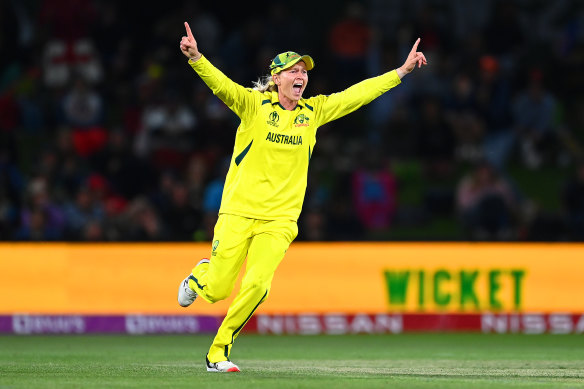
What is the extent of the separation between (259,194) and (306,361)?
2.01 meters

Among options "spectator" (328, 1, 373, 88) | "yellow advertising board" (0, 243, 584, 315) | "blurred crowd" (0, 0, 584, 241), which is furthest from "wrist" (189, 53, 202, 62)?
"spectator" (328, 1, 373, 88)

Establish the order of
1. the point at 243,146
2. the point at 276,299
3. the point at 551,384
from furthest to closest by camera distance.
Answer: the point at 276,299, the point at 243,146, the point at 551,384

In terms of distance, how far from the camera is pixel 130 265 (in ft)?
48.3

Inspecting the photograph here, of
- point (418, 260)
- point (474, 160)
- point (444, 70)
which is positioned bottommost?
point (418, 260)

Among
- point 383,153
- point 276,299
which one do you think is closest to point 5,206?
point 276,299

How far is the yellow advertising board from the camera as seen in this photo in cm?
1460

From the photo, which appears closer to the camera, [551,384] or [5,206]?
[551,384]

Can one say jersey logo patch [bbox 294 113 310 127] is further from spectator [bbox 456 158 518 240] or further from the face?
spectator [bbox 456 158 518 240]

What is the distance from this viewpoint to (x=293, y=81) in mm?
8938

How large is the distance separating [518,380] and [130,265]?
24.1ft

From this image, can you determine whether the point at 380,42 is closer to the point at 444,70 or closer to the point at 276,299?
the point at 444,70

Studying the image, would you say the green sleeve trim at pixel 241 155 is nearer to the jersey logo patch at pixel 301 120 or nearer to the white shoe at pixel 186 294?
the jersey logo patch at pixel 301 120

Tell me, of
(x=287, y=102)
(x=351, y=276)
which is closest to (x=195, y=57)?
(x=287, y=102)

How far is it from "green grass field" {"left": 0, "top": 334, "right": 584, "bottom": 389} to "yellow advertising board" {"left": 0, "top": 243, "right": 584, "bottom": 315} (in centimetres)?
70
